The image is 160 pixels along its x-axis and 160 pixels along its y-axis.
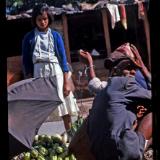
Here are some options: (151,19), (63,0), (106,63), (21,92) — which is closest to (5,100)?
(151,19)

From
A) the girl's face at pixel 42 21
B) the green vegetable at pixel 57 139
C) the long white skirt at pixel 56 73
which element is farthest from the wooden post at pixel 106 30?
the green vegetable at pixel 57 139

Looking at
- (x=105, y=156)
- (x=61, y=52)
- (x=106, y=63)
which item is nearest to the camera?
(x=105, y=156)

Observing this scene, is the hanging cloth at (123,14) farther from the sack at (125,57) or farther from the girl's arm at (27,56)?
the sack at (125,57)

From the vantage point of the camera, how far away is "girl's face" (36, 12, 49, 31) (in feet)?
21.1

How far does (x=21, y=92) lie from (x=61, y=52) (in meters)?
2.59

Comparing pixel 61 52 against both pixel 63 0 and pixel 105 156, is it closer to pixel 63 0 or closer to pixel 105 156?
pixel 105 156

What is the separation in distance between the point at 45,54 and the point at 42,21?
387 mm

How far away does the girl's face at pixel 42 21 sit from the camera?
21.1 feet

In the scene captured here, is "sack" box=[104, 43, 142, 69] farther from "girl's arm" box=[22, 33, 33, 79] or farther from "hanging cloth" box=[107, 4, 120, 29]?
"hanging cloth" box=[107, 4, 120, 29]

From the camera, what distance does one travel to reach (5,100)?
2014mm

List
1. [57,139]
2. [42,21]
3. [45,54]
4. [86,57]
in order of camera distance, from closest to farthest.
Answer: [86,57] → [57,139] → [42,21] → [45,54]

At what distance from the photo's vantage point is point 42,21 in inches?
253

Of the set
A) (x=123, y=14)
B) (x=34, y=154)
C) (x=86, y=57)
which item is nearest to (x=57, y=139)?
(x=34, y=154)

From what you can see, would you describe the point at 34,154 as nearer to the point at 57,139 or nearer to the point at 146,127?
the point at 57,139
